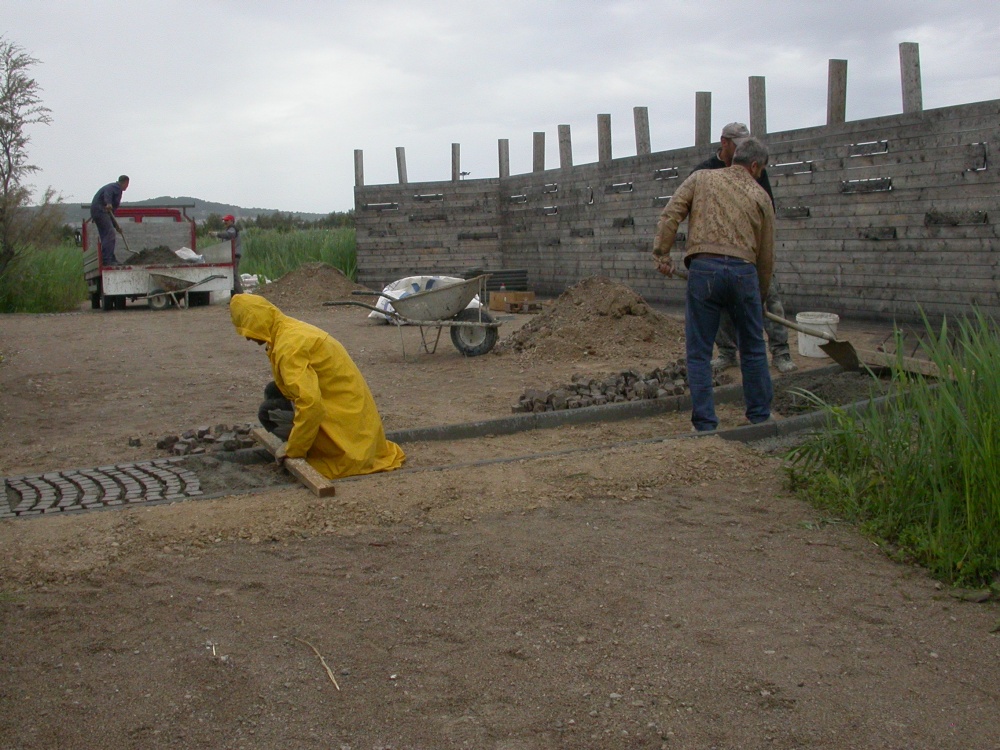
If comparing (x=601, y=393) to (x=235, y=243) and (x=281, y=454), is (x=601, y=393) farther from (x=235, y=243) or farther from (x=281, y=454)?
(x=235, y=243)

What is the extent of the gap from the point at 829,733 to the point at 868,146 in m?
8.93

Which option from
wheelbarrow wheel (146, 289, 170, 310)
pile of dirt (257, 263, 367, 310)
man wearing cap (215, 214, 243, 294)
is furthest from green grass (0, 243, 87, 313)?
pile of dirt (257, 263, 367, 310)

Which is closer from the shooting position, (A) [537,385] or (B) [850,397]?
(B) [850,397]

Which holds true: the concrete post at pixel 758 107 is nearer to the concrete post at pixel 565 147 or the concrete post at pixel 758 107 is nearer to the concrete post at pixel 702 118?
the concrete post at pixel 702 118

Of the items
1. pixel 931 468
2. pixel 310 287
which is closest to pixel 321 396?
pixel 931 468

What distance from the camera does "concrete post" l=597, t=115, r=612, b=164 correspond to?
14922mm

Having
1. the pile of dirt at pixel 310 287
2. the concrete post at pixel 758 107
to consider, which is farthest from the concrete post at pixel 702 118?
the pile of dirt at pixel 310 287

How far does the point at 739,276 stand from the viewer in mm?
5324

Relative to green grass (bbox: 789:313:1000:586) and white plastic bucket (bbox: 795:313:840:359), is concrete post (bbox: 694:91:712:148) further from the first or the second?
green grass (bbox: 789:313:1000:586)

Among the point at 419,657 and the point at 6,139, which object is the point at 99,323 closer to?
the point at 6,139

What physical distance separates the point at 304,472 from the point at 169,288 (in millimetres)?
13738

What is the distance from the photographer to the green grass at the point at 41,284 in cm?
1697

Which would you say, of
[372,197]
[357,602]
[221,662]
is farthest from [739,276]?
[372,197]

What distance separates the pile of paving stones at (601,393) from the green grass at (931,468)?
2.17 meters
